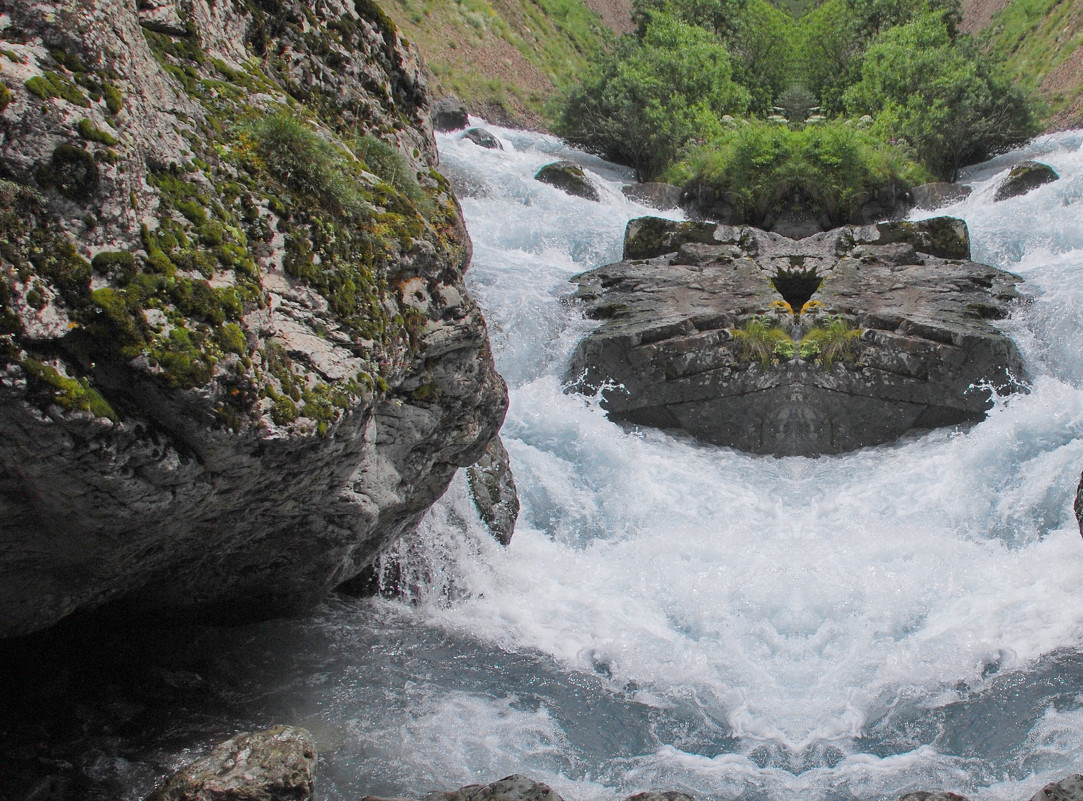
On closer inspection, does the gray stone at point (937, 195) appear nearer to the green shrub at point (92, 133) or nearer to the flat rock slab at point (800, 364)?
the flat rock slab at point (800, 364)

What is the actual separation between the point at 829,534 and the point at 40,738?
6126mm

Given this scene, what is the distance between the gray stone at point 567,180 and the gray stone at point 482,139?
280cm

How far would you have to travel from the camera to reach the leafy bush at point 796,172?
16.9 metres

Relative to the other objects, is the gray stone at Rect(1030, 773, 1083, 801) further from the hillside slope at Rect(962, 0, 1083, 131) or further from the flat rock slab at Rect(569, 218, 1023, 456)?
the hillside slope at Rect(962, 0, 1083, 131)

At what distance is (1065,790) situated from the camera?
4.09 m

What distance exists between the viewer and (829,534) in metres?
8.20

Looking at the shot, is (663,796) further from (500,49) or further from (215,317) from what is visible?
(500,49)

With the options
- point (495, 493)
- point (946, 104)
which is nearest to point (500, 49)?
point (946, 104)

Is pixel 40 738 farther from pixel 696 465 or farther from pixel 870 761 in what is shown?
pixel 696 465

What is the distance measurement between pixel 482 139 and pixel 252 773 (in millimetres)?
17505

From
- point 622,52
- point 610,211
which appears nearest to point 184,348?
point 610,211

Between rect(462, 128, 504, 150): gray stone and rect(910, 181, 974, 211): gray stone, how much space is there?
858 cm

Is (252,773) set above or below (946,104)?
below

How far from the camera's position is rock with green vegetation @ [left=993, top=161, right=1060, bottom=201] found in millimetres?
16641
